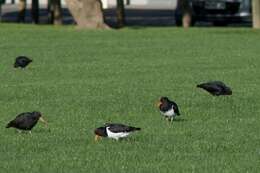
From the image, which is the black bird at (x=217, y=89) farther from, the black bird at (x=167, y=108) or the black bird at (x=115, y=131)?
the black bird at (x=115, y=131)

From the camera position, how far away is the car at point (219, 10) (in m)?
51.9

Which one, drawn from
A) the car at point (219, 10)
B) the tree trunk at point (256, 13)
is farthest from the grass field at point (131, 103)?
the car at point (219, 10)

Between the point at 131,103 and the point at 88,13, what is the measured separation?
85.9 feet

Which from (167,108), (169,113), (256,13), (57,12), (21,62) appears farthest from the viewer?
(57,12)

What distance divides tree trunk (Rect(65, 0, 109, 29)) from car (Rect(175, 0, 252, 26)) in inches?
288

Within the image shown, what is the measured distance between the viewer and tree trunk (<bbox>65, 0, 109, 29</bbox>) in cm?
4522

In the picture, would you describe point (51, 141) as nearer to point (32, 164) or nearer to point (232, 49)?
point (32, 164)

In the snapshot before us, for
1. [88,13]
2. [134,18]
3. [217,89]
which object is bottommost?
[134,18]

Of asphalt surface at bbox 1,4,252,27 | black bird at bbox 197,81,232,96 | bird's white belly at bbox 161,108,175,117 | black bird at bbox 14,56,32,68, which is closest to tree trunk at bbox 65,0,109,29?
asphalt surface at bbox 1,4,252,27

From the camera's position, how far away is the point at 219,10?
5191 centimetres

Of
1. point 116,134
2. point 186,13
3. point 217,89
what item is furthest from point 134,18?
point 116,134

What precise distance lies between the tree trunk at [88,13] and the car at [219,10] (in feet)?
24.0

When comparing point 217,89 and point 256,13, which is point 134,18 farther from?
point 217,89

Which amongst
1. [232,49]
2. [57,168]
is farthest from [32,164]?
[232,49]
